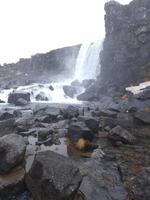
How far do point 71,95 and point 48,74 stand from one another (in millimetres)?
43697

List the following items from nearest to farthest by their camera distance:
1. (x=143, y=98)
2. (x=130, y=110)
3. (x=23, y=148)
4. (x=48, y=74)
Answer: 1. (x=23, y=148)
2. (x=130, y=110)
3. (x=143, y=98)
4. (x=48, y=74)

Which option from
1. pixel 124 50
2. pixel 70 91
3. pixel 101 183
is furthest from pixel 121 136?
pixel 124 50

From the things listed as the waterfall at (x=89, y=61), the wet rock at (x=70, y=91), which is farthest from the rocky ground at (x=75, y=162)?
the waterfall at (x=89, y=61)

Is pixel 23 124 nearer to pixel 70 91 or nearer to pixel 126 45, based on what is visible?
pixel 70 91

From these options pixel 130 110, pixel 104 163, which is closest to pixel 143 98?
pixel 130 110

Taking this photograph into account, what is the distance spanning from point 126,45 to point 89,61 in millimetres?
15005

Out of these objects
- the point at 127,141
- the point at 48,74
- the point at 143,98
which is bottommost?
the point at 127,141

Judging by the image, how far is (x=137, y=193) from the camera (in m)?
9.99

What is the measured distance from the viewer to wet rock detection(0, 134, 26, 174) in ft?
38.4

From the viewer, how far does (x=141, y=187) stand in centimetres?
1002

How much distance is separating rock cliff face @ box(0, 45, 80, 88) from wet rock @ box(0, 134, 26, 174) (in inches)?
2581

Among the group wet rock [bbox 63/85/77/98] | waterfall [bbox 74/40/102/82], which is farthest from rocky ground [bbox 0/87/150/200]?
waterfall [bbox 74/40/102/82]

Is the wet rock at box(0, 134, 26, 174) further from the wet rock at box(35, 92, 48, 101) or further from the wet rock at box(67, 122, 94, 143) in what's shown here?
the wet rock at box(35, 92, 48, 101)

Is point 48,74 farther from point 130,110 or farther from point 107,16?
point 130,110
